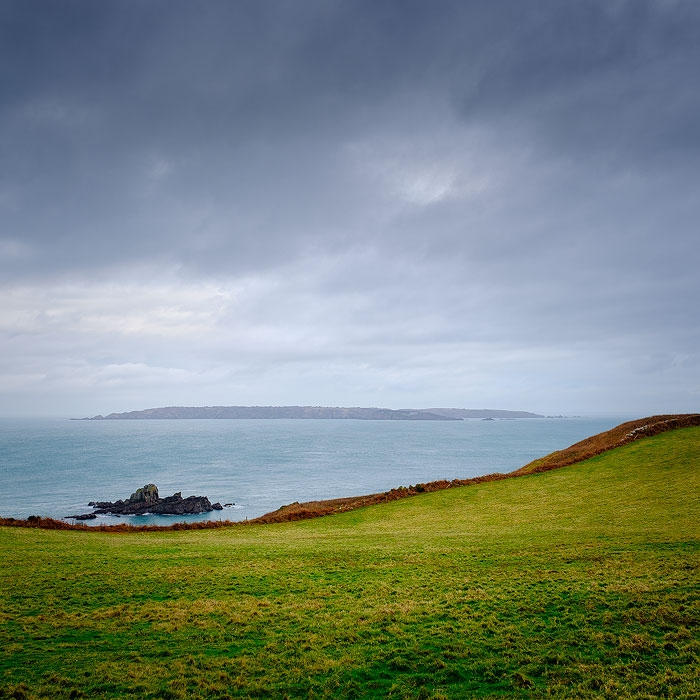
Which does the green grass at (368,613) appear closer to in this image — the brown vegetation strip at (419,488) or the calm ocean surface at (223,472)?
the brown vegetation strip at (419,488)

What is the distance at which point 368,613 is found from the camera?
12906mm

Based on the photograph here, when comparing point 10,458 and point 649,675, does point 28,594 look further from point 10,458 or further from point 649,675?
point 10,458

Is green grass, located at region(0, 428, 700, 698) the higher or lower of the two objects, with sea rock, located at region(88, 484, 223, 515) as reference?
higher

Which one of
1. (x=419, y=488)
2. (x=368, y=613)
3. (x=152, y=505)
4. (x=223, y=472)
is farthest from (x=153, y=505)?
(x=368, y=613)

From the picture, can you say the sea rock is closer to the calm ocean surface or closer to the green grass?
the calm ocean surface

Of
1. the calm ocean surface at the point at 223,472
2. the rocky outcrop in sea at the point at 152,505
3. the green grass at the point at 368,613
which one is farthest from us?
the calm ocean surface at the point at 223,472

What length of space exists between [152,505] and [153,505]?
0.18m

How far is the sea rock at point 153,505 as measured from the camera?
250ft

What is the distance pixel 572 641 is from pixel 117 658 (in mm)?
10953

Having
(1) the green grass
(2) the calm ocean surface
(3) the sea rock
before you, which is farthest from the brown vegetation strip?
(2) the calm ocean surface

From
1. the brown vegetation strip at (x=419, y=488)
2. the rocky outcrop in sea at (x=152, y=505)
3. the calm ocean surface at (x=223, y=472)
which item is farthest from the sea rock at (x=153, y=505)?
the brown vegetation strip at (x=419, y=488)

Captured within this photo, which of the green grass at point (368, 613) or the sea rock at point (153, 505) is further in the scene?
the sea rock at point (153, 505)

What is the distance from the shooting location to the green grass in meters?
9.02

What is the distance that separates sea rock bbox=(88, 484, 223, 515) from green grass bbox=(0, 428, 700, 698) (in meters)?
55.0
